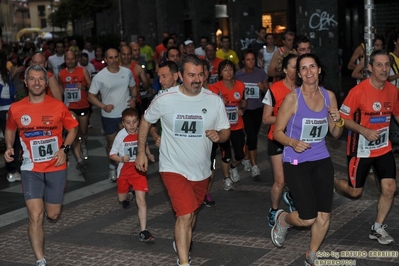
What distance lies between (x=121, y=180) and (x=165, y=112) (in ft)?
7.03

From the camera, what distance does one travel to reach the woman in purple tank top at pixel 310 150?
258 inches

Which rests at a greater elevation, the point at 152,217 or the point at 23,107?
the point at 23,107

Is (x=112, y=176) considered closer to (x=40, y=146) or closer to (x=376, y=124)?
(x=40, y=146)

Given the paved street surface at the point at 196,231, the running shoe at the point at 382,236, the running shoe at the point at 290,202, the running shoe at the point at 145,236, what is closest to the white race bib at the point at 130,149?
the paved street surface at the point at 196,231

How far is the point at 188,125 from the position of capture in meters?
6.60

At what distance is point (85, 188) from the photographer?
11.1 m

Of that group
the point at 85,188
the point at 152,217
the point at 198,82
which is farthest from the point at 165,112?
the point at 85,188

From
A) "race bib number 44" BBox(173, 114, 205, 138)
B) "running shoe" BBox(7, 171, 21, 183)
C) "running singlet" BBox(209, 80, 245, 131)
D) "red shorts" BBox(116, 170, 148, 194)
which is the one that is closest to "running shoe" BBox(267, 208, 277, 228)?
"red shorts" BBox(116, 170, 148, 194)

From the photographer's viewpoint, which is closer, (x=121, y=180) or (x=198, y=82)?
(x=198, y=82)

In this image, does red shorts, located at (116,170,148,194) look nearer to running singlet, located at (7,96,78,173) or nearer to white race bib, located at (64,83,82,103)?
running singlet, located at (7,96,78,173)

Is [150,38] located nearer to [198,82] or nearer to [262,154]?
[262,154]

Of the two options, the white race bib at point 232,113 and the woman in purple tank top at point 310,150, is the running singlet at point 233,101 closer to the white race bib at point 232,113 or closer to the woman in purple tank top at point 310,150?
the white race bib at point 232,113

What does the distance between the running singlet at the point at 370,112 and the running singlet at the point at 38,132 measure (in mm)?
2780

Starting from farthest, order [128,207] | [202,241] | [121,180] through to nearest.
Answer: [128,207] < [121,180] < [202,241]
